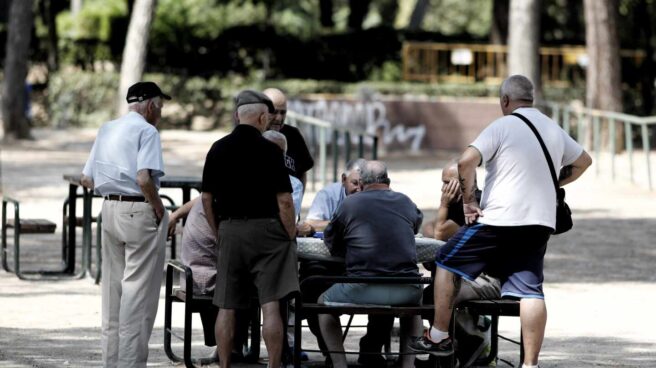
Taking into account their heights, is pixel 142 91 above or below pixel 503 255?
above

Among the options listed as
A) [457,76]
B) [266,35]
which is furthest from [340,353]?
[266,35]

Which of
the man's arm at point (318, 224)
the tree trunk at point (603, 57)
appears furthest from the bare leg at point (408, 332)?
the tree trunk at point (603, 57)

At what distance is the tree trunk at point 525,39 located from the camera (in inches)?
1091

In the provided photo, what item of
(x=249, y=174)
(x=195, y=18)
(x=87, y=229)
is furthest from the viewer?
(x=195, y=18)

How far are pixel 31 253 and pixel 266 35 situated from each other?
992 inches

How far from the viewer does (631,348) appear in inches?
370

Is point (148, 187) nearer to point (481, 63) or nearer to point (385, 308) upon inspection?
point (385, 308)

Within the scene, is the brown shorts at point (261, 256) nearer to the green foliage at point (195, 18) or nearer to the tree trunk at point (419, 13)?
the green foliage at point (195, 18)

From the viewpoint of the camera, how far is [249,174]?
7.59 metres

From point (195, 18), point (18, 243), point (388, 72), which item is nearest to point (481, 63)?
point (388, 72)

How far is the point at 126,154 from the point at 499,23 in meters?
30.6

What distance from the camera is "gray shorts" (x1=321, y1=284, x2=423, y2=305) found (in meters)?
7.95

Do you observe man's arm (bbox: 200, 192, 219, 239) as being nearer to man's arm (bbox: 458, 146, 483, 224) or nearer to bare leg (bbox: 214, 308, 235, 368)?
bare leg (bbox: 214, 308, 235, 368)

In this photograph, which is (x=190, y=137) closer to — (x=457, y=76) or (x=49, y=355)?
A: (x=457, y=76)
